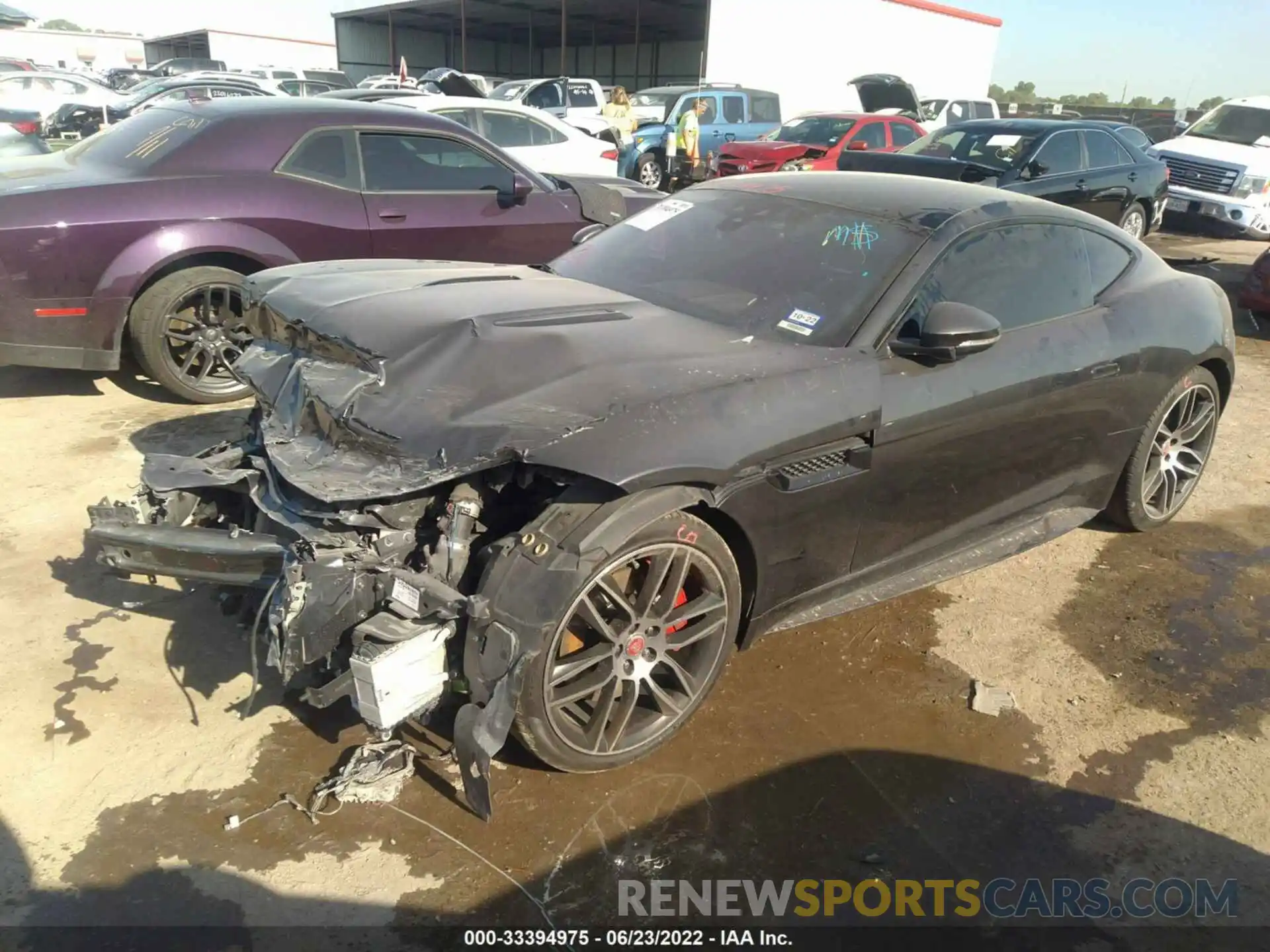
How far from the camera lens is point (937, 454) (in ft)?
10.5

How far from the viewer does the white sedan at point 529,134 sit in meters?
9.88

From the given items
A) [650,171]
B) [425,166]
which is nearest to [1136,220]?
[650,171]

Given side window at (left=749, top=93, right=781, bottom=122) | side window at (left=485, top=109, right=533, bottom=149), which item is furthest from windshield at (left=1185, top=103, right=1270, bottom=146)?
side window at (left=485, top=109, right=533, bottom=149)

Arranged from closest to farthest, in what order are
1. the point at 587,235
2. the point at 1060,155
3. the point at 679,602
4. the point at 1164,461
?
the point at 679,602 → the point at 1164,461 → the point at 587,235 → the point at 1060,155

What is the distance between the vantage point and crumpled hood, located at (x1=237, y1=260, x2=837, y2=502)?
2.47 meters

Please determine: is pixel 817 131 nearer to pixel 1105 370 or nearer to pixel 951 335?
pixel 1105 370

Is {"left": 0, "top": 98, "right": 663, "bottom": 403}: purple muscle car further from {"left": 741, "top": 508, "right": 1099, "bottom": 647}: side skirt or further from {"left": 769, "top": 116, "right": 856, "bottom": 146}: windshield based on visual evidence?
{"left": 769, "top": 116, "right": 856, "bottom": 146}: windshield

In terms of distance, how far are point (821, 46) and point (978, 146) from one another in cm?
1769

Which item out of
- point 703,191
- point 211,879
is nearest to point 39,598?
Result: point 211,879

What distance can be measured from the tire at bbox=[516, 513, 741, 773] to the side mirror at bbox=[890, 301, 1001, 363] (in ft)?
3.22

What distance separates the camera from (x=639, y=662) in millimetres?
2742

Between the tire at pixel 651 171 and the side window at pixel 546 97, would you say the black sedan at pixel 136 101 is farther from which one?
the tire at pixel 651 171

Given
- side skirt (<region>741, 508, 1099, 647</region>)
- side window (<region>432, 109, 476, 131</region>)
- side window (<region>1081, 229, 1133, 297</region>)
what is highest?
side window (<region>432, 109, 476, 131</region>)

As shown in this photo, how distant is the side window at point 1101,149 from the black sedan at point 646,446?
7.00 metres
